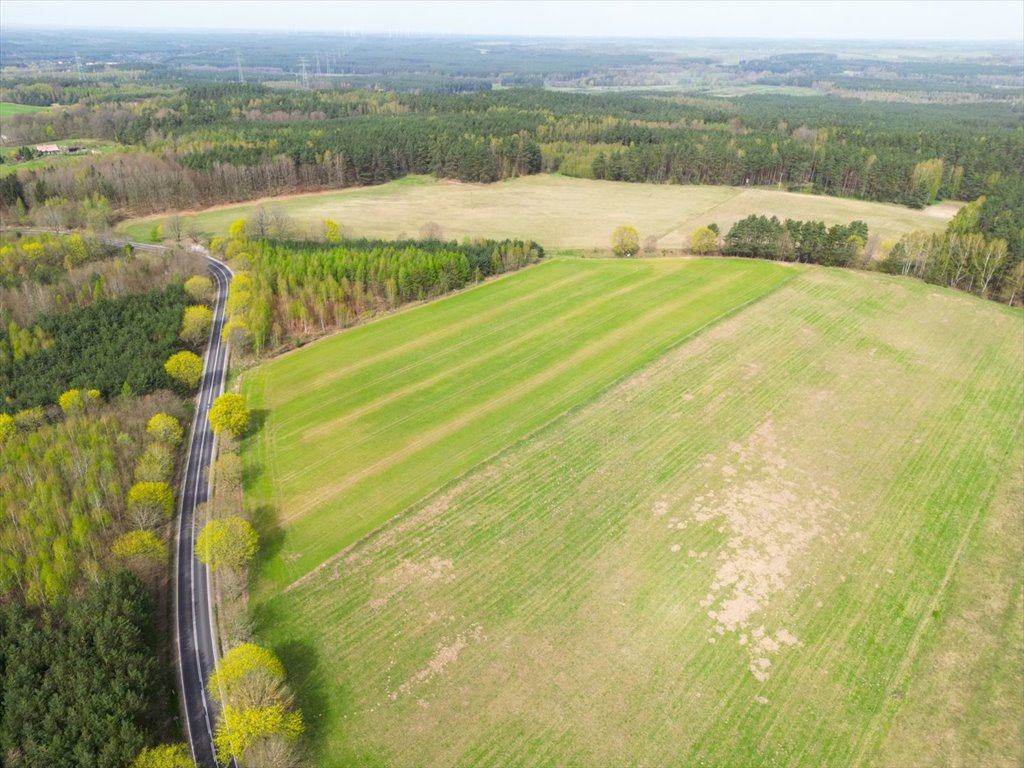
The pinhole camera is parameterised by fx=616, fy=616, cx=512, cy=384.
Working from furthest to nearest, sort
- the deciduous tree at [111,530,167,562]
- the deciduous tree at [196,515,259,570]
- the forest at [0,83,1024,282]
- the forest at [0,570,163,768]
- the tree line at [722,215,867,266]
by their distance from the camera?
1. the forest at [0,83,1024,282]
2. the tree line at [722,215,867,266]
3. the deciduous tree at [111,530,167,562]
4. the deciduous tree at [196,515,259,570]
5. the forest at [0,570,163,768]

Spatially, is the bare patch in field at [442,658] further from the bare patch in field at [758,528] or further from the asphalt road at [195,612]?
the bare patch in field at [758,528]

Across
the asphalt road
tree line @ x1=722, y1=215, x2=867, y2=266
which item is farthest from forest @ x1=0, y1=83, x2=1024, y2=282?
the asphalt road

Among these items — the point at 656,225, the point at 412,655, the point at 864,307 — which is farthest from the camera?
the point at 656,225

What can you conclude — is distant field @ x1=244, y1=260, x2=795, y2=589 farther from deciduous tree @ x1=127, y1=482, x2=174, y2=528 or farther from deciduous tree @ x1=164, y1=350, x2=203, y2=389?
deciduous tree @ x1=127, y1=482, x2=174, y2=528

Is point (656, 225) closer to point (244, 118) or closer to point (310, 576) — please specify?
point (310, 576)

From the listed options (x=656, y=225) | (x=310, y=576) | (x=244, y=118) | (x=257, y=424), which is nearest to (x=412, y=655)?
(x=310, y=576)

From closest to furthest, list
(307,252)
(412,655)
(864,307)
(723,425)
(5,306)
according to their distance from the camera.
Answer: (412,655), (723,425), (5,306), (864,307), (307,252)

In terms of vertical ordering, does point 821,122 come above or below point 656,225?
above
